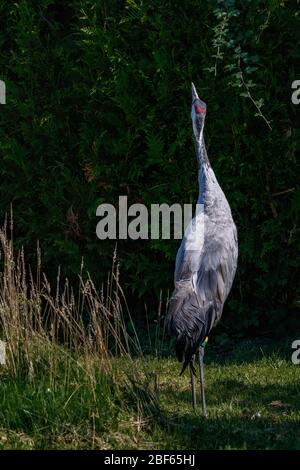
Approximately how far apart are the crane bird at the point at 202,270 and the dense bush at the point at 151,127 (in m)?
1.08

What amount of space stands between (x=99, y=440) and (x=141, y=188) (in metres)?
3.23

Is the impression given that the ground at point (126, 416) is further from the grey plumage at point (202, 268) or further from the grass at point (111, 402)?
the grey plumage at point (202, 268)

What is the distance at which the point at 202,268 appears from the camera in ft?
19.3

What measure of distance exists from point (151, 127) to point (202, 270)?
1.90 metres

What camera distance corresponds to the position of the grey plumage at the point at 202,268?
554 cm

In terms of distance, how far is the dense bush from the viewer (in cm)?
705

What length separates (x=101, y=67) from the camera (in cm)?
750

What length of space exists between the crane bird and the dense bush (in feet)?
3.54

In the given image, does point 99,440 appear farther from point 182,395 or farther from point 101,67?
point 101,67

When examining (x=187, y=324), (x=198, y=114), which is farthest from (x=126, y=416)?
(x=198, y=114)

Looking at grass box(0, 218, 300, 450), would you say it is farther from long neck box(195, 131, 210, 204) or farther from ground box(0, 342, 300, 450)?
long neck box(195, 131, 210, 204)

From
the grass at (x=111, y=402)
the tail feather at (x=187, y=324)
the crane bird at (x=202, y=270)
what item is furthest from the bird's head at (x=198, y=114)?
the grass at (x=111, y=402)

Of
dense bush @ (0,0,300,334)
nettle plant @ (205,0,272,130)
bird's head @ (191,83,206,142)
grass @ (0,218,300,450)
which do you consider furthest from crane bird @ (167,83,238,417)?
dense bush @ (0,0,300,334)

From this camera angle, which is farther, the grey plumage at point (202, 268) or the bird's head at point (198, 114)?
the bird's head at point (198, 114)
